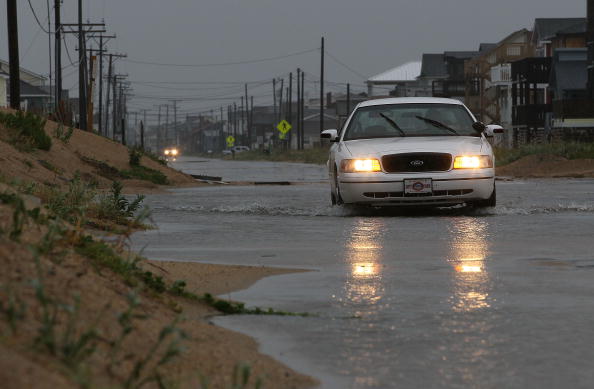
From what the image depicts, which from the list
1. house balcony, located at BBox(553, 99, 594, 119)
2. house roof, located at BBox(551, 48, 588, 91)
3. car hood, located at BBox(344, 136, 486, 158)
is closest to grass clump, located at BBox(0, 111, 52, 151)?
car hood, located at BBox(344, 136, 486, 158)

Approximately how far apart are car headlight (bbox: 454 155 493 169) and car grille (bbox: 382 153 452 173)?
0.11 meters

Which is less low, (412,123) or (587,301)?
(412,123)

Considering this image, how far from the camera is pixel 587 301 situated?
7973 millimetres

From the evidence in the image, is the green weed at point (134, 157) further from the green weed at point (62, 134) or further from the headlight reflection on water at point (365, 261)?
the headlight reflection on water at point (365, 261)

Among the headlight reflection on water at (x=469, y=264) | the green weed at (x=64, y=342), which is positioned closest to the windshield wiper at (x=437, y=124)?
the headlight reflection on water at (x=469, y=264)

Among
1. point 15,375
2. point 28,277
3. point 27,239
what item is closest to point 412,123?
point 27,239

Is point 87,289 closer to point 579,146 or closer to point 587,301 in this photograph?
point 587,301

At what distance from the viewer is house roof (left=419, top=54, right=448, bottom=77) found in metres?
147

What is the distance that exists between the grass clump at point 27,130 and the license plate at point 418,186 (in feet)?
41.5

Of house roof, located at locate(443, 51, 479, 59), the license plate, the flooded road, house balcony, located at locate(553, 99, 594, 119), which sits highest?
house roof, located at locate(443, 51, 479, 59)

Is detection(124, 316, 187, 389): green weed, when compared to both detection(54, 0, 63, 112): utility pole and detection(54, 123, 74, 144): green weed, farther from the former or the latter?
detection(54, 0, 63, 112): utility pole

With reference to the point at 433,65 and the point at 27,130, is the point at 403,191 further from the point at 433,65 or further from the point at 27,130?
the point at 433,65

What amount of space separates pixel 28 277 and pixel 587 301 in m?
3.79

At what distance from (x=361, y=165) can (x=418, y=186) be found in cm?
80
